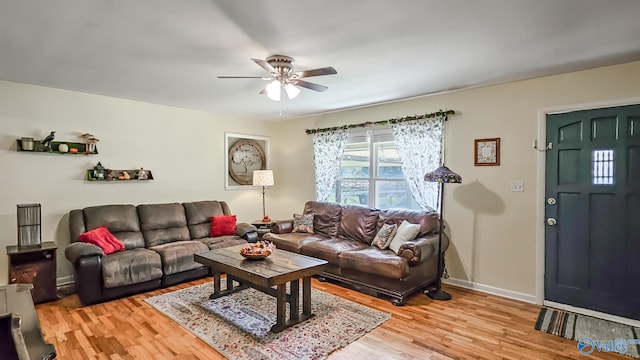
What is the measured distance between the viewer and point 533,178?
12.1ft

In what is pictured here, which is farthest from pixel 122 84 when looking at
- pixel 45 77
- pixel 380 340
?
pixel 380 340

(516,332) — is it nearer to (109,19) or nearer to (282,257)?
(282,257)

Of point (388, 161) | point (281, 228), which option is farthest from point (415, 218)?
point (281, 228)

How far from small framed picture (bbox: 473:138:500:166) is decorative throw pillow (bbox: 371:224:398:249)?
1.30 metres

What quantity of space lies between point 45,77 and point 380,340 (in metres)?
4.41

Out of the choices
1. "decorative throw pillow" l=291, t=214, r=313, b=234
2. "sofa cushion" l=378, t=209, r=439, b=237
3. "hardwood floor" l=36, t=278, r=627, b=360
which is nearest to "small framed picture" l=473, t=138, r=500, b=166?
"sofa cushion" l=378, t=209, r=439, b=237

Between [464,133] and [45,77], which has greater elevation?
[45,77]

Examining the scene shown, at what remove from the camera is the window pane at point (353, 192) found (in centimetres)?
537

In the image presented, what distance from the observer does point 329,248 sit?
4.29 m

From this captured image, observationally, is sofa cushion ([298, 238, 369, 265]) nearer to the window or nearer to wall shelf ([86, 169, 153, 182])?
the window

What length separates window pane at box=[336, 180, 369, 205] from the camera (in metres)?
5.37

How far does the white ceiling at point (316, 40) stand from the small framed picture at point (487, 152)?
695 millimetres

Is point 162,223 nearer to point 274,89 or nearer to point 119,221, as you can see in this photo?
point 119,221

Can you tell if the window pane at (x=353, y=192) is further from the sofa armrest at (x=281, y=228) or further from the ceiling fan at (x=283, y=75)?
the ceiling fan at (x=283, y=75)
